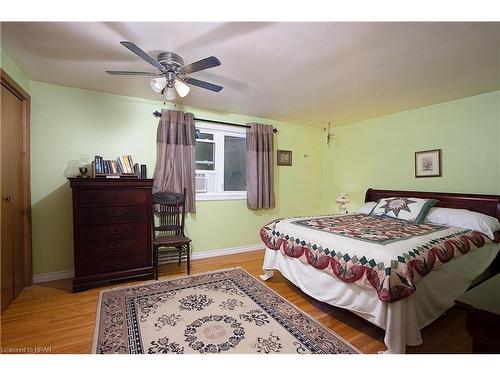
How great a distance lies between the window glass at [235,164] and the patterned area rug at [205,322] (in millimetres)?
1746

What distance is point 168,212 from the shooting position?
3062 mm

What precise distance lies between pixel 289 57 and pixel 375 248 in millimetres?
1739

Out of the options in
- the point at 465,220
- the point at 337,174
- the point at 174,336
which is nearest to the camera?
the point at 174,336

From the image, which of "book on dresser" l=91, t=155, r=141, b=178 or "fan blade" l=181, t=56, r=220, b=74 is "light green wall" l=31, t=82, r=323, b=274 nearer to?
"book on dresser" l=91, t=155, r=141, b=178

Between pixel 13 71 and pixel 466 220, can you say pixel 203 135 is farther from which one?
pixel 466 220

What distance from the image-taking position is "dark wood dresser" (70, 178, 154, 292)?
237 centimetres

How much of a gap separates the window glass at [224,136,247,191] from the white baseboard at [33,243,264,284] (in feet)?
3.29

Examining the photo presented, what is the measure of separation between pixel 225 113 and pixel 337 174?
8.13 feet

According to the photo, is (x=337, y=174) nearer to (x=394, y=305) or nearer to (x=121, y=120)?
(x=394, y=305)

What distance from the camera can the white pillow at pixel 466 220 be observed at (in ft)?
7.57

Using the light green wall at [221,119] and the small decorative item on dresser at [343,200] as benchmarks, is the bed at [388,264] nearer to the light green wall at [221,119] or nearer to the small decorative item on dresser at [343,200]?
the light green wall at [221,119]

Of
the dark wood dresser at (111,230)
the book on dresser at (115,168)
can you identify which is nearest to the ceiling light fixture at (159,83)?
the dark wood dresser at (111,230)
